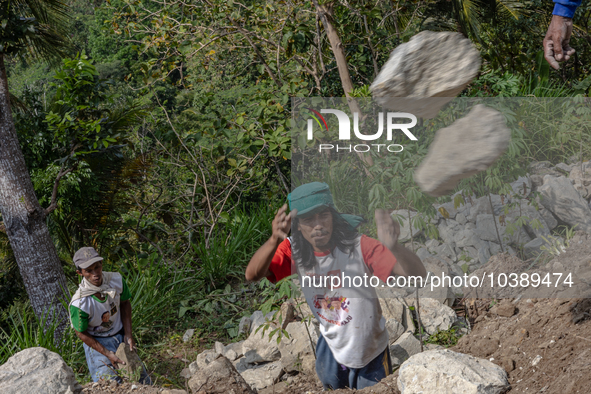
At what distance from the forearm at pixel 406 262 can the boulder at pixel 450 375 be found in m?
0.37

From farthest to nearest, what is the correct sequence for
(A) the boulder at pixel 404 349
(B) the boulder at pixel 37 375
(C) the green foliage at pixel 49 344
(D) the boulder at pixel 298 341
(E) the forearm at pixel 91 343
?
(C) the green foliage at pixel 49 344, (D) the boulder at pixel 298 341, (A) the boulder at pixel 404 349, (E) the forearm at pixel 91 343, (B) the boulder at pixel 37 375

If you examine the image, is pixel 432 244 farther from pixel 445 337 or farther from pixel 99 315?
pixel 99 315

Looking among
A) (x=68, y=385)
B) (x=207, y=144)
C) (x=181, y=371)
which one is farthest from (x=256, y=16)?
(x=68, y=385)

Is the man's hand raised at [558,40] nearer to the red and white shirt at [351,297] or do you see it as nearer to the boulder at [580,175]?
the red and white shirt at [351,297]

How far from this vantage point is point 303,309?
416 centimetres

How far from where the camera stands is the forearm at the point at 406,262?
7.59 feet

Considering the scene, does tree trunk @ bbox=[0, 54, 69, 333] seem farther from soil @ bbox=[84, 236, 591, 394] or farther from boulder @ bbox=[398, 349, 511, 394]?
boulder @ bbox=[398, 349, 511, 394]

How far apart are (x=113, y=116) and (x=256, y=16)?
1899 millimetres

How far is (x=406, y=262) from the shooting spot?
2.34 metres

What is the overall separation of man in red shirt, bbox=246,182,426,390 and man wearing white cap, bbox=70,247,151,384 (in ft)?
4.74

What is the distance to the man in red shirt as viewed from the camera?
2379 mm

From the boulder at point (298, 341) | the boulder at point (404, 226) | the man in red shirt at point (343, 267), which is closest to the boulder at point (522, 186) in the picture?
the boulder at point (404, 226)

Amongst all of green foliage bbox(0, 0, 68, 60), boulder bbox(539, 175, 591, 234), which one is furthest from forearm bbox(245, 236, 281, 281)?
green foliage bbox(0, 0, 68, 60)

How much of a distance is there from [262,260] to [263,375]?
1686 millimetres
